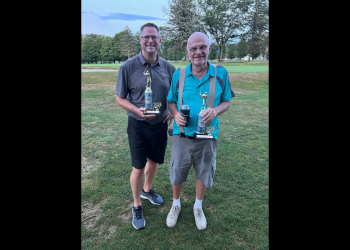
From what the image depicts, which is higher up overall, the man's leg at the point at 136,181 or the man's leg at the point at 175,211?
the man's leg at the point at 136,181

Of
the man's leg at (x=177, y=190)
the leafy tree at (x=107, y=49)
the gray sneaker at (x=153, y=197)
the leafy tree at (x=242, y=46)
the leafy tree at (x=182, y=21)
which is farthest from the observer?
the leafy tree at (x=107, y=49)

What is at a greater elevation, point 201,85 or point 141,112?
point 201,85

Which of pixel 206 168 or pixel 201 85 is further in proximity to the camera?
pixel 206 168

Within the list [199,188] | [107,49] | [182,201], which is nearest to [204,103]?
[199,188]

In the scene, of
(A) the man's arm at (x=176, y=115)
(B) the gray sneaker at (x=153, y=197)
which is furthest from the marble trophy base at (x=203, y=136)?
(B) the gray sneaker at (x=153, y=197)

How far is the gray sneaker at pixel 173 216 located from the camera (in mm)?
2916

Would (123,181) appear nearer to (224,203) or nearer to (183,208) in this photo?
(183,208)

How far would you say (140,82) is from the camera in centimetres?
266

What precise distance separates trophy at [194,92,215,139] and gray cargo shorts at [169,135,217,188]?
0.13 metres

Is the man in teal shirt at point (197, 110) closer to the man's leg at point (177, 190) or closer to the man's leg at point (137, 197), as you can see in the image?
the man's leg at point (177, 190)

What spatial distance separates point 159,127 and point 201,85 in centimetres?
85

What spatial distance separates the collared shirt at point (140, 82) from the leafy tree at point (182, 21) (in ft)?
122
